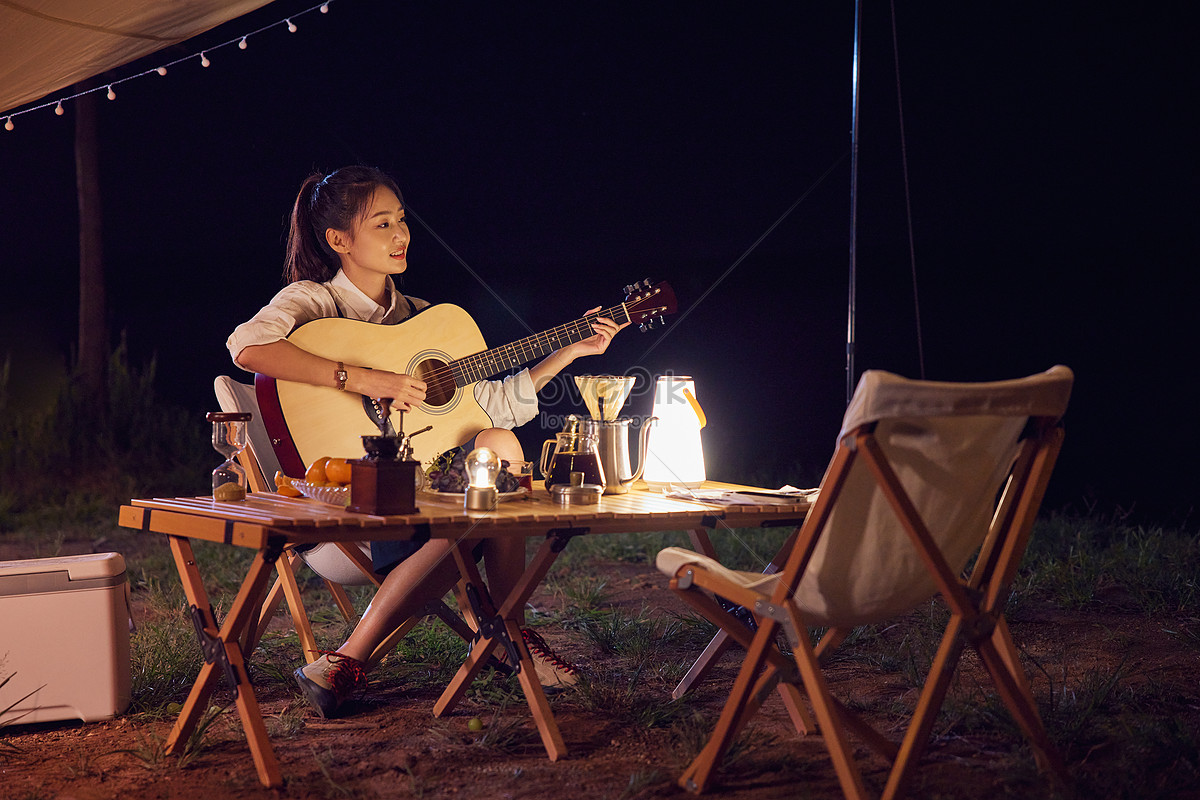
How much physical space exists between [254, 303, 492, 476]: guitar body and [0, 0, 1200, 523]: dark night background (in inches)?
186

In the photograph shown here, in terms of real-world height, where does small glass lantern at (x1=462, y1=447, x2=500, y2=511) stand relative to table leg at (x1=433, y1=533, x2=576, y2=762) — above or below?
above

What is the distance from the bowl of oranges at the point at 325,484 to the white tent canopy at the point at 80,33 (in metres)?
1.66

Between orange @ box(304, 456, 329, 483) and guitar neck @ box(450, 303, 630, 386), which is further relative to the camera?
guitar neck @ box(450, 303, 630, 386)

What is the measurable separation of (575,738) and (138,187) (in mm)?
7206

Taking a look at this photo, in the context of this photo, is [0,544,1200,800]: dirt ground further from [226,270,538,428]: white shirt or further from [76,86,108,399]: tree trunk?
[76,86,108,399]: tree trunk

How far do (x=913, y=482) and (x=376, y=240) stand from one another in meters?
2.03

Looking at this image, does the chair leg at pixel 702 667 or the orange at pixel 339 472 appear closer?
the orange at pixel 339 472

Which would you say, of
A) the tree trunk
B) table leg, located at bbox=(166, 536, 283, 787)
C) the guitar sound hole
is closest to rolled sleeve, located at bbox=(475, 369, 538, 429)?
the guitar sound hole

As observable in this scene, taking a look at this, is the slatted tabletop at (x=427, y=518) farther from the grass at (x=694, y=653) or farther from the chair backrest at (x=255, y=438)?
the chair backrest at (x=255, y=438)

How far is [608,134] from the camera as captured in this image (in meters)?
8.42

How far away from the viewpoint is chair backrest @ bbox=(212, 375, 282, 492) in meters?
3.12

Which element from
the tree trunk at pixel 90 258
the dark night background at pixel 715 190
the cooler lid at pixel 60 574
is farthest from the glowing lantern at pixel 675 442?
the tree trunk at pixel 90 258

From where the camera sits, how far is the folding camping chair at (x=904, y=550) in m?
1.89

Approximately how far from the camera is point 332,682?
2.60 meters
